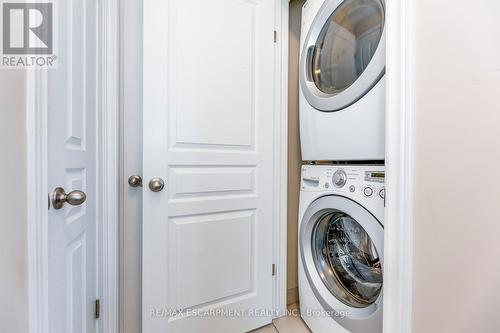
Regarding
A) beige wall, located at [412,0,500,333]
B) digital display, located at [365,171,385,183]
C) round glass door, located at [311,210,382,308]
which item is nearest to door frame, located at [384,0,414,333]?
beige wall, located at [412,0,500,333]

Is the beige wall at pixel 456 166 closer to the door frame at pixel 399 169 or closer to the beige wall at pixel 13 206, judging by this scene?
the door frame at pixel 399 169

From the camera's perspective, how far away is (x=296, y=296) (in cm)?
141

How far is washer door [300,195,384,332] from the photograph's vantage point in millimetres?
848

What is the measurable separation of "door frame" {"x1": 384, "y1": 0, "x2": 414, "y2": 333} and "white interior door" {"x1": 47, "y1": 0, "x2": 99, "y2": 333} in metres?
0.91

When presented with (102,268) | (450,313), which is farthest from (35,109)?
(450,313)

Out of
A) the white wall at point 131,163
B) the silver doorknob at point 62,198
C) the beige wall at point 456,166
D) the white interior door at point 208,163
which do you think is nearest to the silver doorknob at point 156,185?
the white interior door at point 208,163

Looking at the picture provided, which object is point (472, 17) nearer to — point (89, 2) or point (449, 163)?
point (449, 163)

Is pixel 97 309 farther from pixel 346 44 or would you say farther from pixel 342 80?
pixel 346 44

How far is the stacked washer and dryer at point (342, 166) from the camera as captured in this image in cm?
81

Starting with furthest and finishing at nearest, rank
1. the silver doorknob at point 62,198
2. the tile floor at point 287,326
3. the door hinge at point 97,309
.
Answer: the tile floor at point 287,326
the door hinge at point 97,309
the silver doorknob at point 62,198

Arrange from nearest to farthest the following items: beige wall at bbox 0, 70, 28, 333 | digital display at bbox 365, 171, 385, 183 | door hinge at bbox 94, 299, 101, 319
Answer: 1. beige wall at bbox 0, 70, 28, 333
2. digital display at bbox 365, 171, 385, 183
3. door hinge at bbox 94, 299, 101, 319

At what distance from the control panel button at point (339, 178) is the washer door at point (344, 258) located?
57mm

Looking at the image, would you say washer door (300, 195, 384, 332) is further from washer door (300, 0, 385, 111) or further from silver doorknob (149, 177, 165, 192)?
silver doorknob (149, 177, 165, 192)

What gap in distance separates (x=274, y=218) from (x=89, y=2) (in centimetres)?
127
